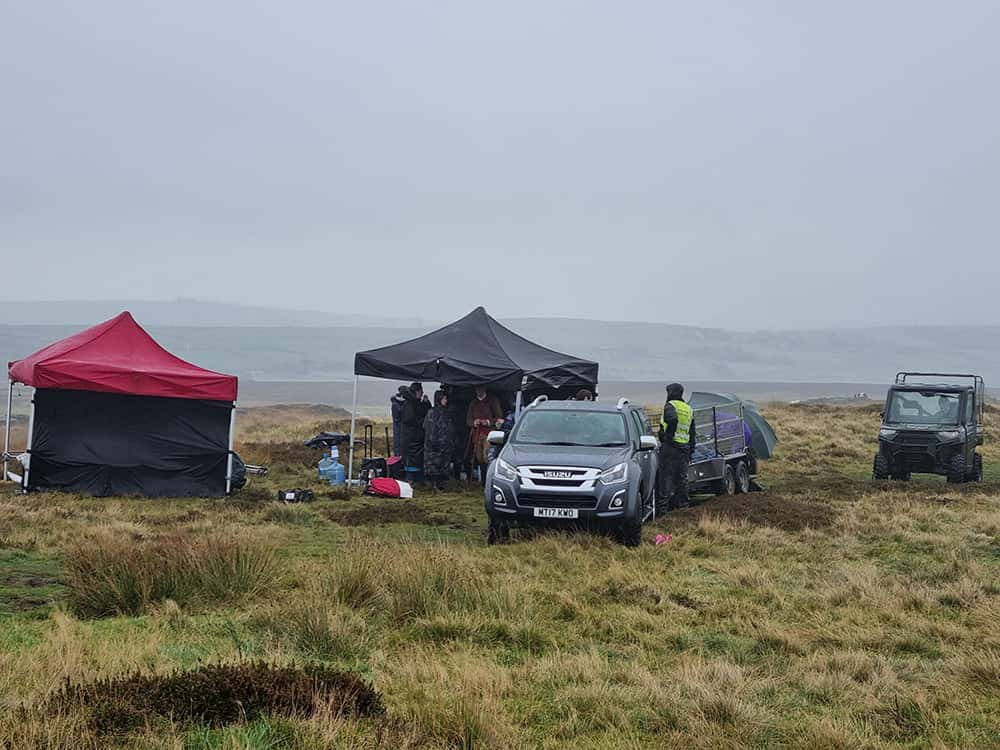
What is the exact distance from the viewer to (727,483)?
17.8 m

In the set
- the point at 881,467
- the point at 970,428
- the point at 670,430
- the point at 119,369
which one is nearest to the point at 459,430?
the point at 670,430

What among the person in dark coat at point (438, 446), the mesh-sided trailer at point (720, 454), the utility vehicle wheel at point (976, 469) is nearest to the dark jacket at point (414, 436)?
the person in dark coat at point (438, 446)

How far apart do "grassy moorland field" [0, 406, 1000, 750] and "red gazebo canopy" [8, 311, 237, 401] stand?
8.95 feet

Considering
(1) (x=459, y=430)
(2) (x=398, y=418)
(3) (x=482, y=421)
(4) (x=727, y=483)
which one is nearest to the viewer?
(4) (x=727, y=483)

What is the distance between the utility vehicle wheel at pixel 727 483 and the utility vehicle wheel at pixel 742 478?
0.13 metres

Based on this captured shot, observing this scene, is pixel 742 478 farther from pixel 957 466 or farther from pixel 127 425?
pixel 127 425

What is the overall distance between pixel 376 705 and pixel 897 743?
8.74ft

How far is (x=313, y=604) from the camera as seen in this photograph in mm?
7957

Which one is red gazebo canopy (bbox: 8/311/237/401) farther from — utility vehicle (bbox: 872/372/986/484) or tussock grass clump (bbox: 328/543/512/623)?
utility vehicle (bbox: 872/372/986/484)

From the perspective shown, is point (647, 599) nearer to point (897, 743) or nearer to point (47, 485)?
point (897, 743)

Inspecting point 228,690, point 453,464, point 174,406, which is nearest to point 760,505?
point 453,464

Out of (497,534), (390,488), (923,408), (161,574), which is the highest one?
(923,408)

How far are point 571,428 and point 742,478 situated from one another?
5862 millimetres

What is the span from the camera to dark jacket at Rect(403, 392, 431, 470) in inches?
750
